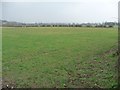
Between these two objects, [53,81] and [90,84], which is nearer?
[90,84]

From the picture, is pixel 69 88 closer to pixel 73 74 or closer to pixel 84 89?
pixel 84 89

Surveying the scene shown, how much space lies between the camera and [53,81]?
28.2ft

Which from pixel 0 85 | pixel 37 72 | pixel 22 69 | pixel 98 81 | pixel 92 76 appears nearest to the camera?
pixel 0 85

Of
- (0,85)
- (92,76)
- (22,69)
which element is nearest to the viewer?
(0,85)

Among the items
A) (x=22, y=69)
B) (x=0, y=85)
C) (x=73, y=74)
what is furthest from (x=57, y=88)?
(x=22, y=69)

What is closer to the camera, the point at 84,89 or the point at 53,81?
the point at 84,89

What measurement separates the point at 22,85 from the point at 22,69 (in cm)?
300

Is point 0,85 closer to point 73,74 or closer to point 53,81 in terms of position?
point 53,81

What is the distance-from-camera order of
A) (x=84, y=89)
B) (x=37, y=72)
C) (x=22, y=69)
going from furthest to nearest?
(x=22, y=69), (x=37, y=72), (x=84, y=89)

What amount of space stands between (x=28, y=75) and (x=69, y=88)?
2574 mm

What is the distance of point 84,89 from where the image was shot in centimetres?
732

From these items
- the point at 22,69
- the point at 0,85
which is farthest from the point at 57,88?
the point at 22,69

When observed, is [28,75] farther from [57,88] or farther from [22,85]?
[57,88]

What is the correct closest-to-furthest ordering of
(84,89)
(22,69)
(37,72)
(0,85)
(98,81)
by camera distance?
(84,89) < (0,85) < (98,81) < (37,72) < (22,69)
